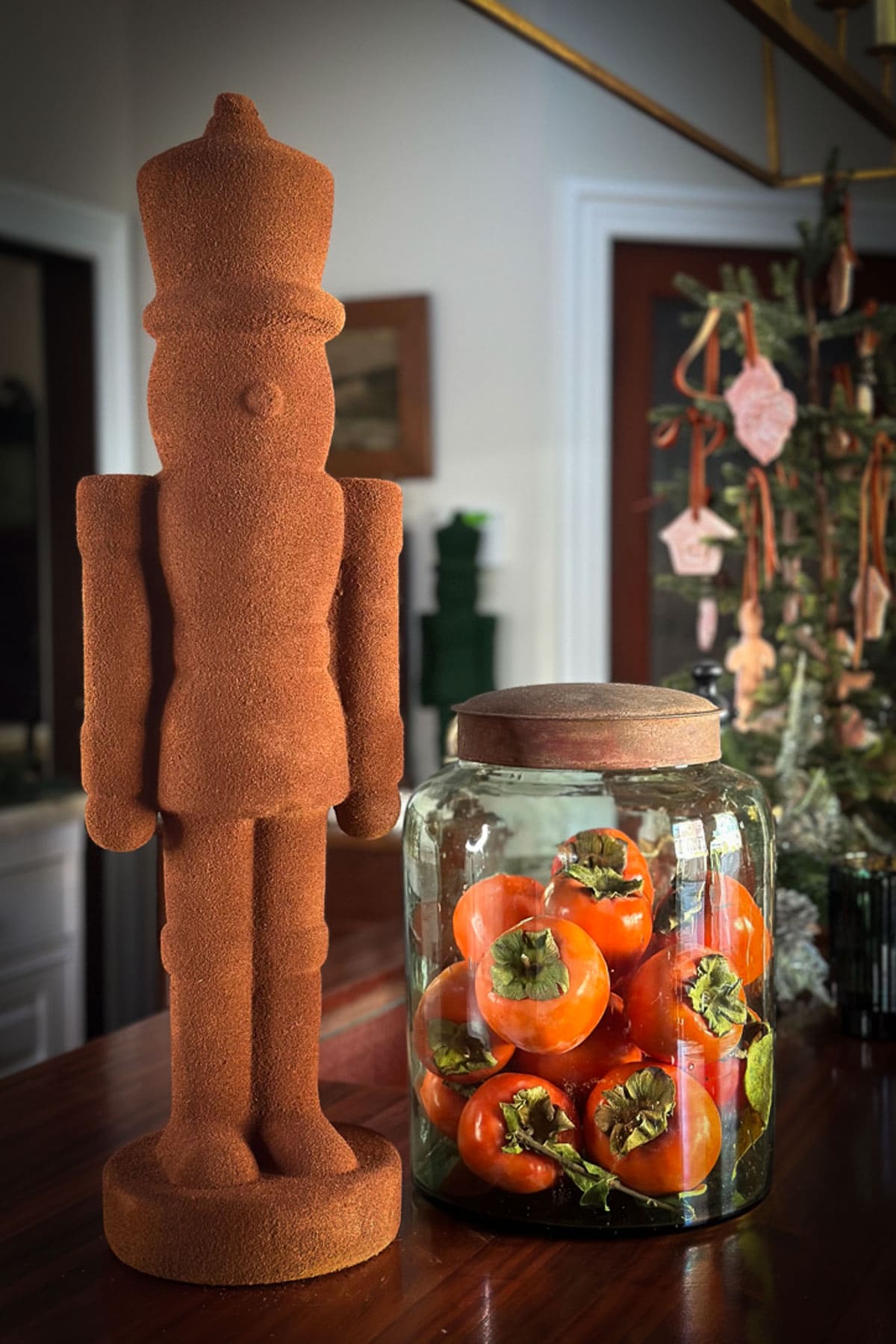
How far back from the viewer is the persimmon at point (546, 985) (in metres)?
0.63

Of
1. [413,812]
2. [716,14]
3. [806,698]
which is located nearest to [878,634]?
[806,698]

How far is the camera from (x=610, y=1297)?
603 mm

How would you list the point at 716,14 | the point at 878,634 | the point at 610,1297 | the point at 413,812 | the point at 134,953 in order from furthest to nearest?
the point at 134,953
the point at 716,14
the point at 878,634
the point at 413,812
the point at 610,1297

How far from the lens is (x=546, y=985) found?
63 centimetres

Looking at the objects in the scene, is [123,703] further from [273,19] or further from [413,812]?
[273,19]

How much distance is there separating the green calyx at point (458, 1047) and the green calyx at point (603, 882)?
0.08 m

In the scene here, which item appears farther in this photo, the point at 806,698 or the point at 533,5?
the point at 533,5

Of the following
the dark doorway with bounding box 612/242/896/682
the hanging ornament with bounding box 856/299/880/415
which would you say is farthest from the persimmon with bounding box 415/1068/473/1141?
the dark doorway with bounding box 612/242/896/682

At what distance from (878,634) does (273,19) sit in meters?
1.99

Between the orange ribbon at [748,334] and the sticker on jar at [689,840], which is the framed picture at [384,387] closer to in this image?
the orange ribbon at [748,334]

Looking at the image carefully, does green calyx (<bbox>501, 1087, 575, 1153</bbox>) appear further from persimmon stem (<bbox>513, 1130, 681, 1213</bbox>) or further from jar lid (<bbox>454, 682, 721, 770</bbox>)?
jar lid (<bbox>454, 682, 721, 770</bbox>)

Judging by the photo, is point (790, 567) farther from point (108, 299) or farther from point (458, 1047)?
point (108, 299)

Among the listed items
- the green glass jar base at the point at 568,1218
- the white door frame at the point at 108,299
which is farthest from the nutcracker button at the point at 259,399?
the white door frame at the point at 108,299

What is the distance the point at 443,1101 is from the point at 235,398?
0.35 m
